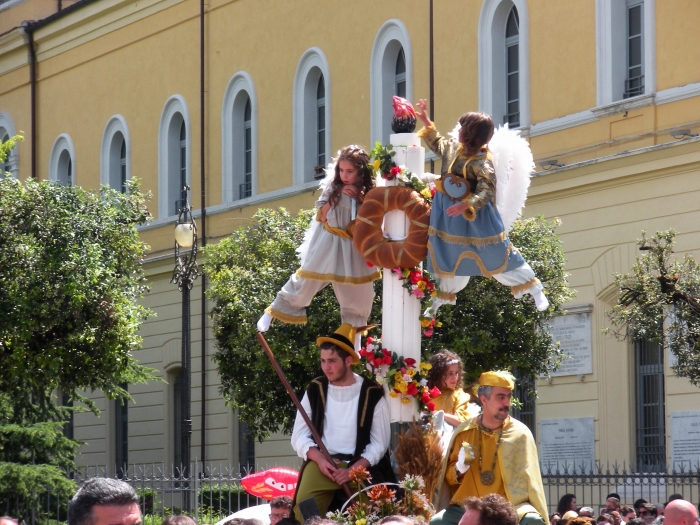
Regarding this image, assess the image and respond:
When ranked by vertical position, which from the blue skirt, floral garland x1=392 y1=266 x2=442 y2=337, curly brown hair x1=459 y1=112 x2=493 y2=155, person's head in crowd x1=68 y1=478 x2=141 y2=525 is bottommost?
person's head in crowd x1=68 y1=478 x2=141 y2=525

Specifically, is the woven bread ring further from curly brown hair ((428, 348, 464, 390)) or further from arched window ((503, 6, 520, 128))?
arched window ((503, 6, 520, 128))

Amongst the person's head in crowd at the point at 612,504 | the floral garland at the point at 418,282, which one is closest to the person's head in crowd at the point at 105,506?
the floral garland at the point at 418,282

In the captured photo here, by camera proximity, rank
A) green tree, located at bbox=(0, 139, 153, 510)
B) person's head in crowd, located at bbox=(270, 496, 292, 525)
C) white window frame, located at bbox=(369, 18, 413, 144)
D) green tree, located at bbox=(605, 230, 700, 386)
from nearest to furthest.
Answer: person's head in crowd, located at bbox=(270, 496, 292, 525) → green tree, located at bbox=(605, 230, 700, 386) → green tree, located at bbox=(0, 139, 153, 510) → white window frame, located at bbox=(369, 18, 413, 144)

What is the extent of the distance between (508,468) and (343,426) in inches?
49.8

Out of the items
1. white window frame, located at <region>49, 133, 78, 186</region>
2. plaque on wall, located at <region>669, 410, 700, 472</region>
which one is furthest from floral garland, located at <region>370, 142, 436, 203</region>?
white window frame, located at <region>49, 133, 78, 186</region>

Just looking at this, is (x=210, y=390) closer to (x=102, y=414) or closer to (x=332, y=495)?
(x=102, y=414)

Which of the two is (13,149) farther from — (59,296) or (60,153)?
(59,296)

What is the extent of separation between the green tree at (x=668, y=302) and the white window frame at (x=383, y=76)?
36.3 ft

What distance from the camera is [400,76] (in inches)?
1094

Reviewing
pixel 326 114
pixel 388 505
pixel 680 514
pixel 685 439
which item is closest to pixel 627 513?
pixel 685 439

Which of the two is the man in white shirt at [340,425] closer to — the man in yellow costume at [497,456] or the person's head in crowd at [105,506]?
the man in yellow costume at [497,456]

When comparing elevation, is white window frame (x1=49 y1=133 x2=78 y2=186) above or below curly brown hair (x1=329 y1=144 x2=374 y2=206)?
above

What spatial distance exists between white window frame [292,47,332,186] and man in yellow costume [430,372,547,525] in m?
20.8

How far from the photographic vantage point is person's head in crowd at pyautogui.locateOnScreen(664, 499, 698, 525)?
8938 millimetres
